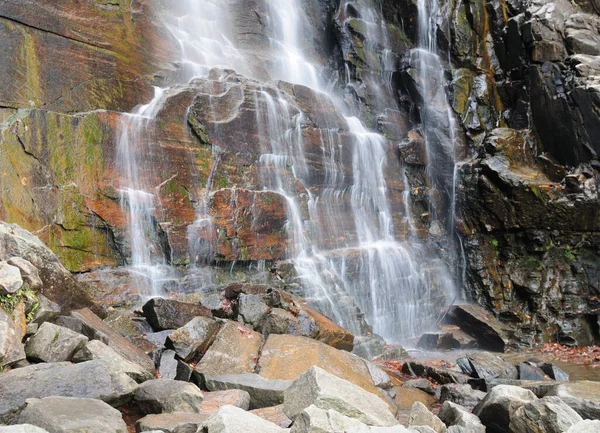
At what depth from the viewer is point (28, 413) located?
3787 mm

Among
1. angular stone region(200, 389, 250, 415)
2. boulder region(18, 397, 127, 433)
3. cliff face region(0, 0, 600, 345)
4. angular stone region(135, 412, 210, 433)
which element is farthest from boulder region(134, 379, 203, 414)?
cliff face region(0, 0, 600, 345)

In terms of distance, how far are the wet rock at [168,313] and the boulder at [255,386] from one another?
2.43 metres

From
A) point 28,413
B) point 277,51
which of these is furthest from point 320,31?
point 28,413

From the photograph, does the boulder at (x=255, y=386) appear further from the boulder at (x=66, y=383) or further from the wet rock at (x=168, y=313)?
the wet rock at (x=168, y=313)

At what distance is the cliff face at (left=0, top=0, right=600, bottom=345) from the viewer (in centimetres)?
1155

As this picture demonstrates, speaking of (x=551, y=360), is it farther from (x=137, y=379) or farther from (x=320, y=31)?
(x=320, y=31)

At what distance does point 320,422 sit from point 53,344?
3400 mm

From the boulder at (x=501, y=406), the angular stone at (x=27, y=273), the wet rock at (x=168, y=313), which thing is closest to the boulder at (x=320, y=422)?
the boulder at (x=501, y=406)

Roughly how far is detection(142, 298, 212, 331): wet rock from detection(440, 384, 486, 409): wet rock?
4.34 m

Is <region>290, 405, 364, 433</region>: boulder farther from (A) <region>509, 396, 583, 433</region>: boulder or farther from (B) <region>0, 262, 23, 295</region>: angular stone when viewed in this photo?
(B) <region>0, 262, 23, 295</region>: angular stone

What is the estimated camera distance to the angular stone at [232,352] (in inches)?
271

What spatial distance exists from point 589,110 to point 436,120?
504cm

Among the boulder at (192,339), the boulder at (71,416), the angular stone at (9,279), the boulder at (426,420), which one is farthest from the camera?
the boulder at (192,339)

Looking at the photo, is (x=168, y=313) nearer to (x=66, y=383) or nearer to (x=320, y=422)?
(x=66, y=383)
